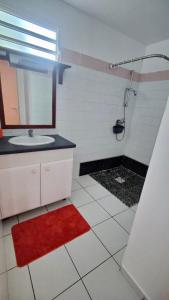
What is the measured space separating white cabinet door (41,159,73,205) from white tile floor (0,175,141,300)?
0.25 m

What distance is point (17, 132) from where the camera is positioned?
68.7 inches

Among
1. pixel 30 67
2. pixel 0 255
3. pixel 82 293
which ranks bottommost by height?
pixel 82 293

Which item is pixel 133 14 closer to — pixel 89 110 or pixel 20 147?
pixel 89 110

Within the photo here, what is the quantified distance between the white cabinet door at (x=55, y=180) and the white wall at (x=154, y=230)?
3.21ft

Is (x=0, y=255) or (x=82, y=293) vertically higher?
(x=0, y=255)

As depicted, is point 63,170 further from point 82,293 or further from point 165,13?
point 165,13

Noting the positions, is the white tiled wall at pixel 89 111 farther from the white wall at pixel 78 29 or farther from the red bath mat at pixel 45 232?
the red bath mat at pixel 45 232

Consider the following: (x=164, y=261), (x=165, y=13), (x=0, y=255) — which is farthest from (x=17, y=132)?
(x=165, y=13)

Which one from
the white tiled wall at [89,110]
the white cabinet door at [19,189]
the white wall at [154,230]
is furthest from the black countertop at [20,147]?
the white wall at [154,230]

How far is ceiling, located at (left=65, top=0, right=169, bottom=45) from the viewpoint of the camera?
1.57 meters

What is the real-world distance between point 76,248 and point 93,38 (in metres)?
2.63

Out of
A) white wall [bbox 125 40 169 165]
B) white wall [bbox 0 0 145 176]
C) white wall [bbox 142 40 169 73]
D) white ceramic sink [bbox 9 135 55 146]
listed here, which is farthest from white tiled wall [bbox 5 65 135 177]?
white wall [bbox 142 40 169 73]

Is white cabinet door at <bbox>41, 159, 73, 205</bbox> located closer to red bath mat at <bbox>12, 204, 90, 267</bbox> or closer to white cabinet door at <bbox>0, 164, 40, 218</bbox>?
white cabinet door at <bbox>0, 164, 40, 218</bbox>

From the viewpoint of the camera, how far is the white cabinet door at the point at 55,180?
1578 mm
